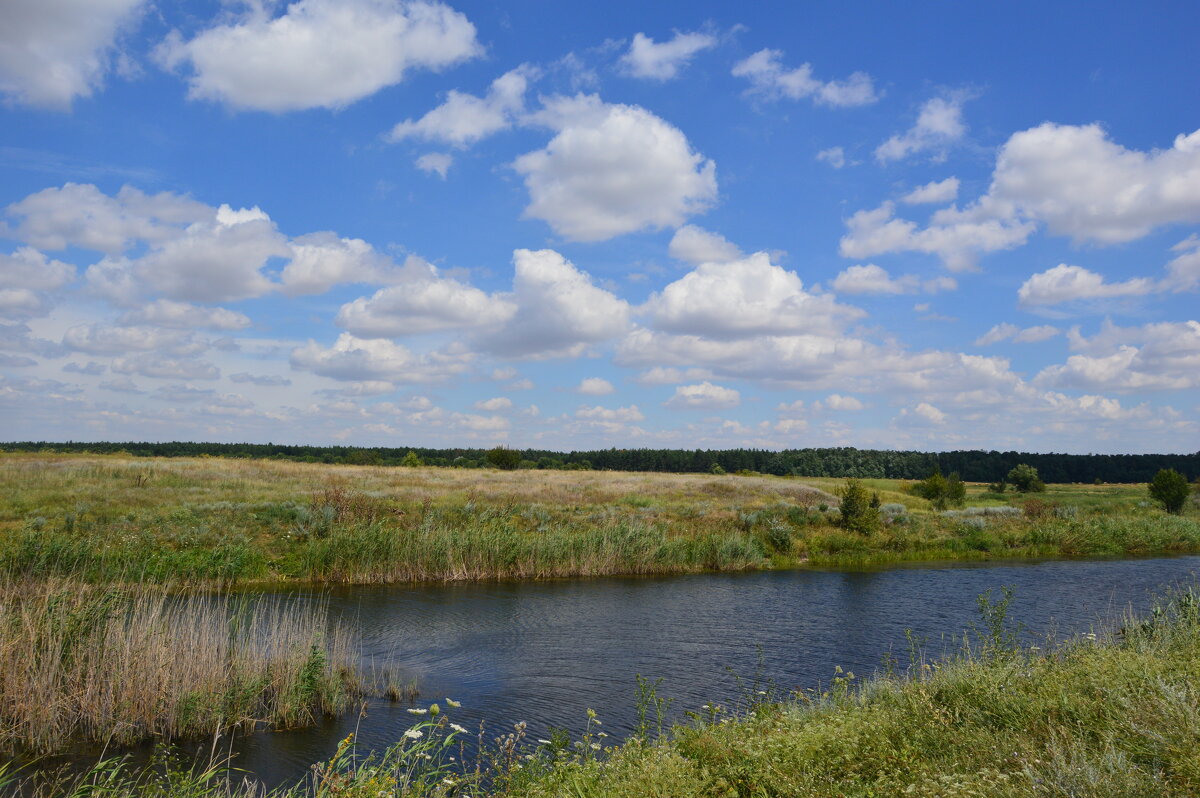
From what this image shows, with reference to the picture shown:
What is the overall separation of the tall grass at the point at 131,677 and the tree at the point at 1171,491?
53.4 metres

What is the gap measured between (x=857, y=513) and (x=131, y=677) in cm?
3303

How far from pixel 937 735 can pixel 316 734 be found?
882cm

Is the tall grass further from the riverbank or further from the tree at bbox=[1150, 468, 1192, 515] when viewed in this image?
the tree at bbox=[1150, 468, 1192, 515]

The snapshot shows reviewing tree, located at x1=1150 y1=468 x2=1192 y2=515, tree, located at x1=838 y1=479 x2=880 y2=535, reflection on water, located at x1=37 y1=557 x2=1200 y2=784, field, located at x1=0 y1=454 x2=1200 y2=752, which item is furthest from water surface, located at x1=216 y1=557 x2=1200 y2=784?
tree, located at x1=1150 y1=468 x2=1192 y2=515

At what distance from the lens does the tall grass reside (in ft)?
32.2

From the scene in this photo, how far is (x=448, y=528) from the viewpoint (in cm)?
2889

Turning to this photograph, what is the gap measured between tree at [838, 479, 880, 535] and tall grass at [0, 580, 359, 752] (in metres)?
29.9

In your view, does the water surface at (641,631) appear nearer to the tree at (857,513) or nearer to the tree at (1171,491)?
the tree at (857,513)

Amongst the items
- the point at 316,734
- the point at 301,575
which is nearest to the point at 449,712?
the point at 316,734

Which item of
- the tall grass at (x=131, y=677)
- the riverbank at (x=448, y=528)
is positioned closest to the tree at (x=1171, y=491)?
the riverbank at (x=448, y=528)

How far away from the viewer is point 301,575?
2472 centimetres

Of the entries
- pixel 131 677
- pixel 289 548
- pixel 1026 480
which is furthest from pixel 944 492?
pixel 131 677

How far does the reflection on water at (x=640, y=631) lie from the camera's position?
12375mm

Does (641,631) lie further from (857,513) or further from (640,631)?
(857,513)
